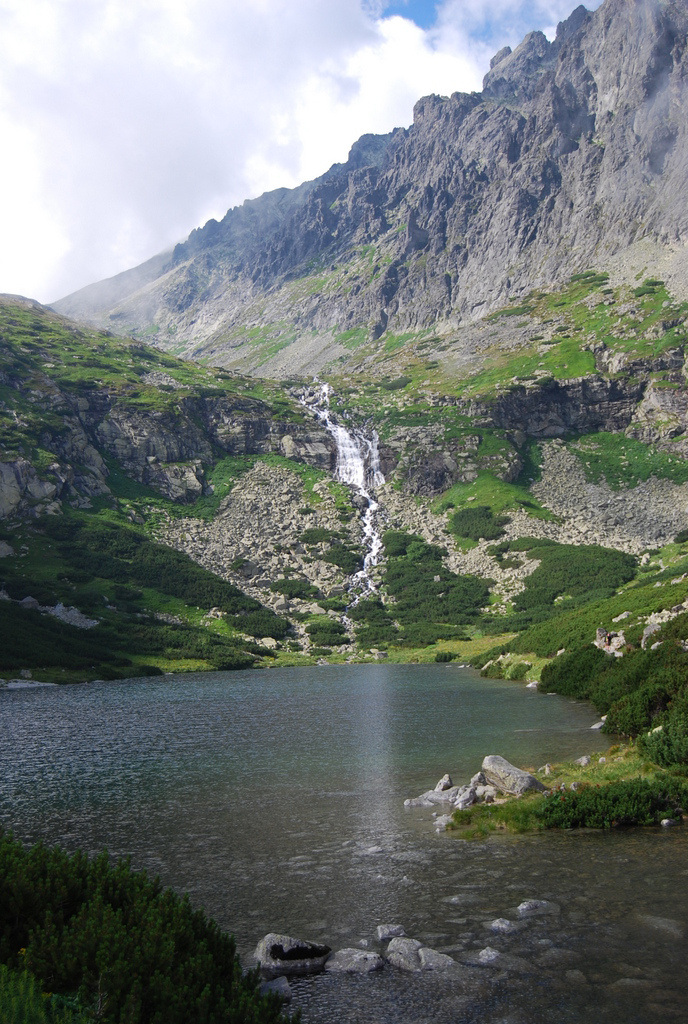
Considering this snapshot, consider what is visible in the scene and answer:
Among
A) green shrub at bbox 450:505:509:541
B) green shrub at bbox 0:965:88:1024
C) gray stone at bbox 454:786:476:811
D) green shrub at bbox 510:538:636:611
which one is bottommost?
gray stone at bbox 454:786:476:811

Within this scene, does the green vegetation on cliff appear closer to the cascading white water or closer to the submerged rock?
the cascading white water

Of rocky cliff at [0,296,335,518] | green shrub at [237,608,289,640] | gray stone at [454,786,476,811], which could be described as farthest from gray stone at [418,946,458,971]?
rocky cliff at [0,296,335,518]

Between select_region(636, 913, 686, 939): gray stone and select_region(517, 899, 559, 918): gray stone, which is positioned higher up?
Answer: select_region(636, 913, 686, 939): gray stone

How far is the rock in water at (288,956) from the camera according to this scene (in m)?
10.1

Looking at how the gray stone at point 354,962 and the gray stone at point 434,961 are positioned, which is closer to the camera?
the gray stone at point 434,961

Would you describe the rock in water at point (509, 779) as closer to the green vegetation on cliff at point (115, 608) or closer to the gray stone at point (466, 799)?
the gray stone at point (466, 799)

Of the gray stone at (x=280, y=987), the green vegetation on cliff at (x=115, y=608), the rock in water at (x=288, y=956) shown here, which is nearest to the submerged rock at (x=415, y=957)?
the rock in water at (x=288, y=956)

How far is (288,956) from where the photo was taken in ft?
34.2

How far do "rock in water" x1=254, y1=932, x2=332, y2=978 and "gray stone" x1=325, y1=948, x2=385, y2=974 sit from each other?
0.20 meters

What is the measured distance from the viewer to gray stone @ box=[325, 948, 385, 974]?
10219mm

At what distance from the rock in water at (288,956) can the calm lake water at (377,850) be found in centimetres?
45

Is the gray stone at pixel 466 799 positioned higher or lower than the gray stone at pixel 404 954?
lower

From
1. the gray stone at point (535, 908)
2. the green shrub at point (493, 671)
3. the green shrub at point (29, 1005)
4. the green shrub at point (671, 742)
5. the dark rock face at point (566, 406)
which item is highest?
the dark rock face at point (566, 406)

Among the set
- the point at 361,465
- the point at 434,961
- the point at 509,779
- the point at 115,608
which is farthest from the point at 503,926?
the point at 361,465
